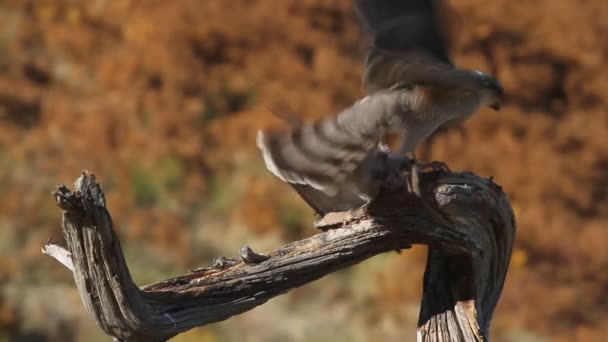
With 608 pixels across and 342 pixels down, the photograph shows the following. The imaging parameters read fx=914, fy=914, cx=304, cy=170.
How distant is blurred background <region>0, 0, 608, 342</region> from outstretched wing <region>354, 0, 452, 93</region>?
4.54m

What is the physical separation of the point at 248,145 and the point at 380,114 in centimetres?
561

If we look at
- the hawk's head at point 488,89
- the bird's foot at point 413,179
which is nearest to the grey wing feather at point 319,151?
the bird's foot at point 413,179

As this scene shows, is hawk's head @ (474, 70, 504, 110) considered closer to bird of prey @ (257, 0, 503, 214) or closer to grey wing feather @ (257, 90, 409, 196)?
bird of prey @ (257, 0, 503, 214)

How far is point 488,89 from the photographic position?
2.94 metres

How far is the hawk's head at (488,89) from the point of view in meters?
2.88

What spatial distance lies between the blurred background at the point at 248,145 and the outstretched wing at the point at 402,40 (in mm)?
4542

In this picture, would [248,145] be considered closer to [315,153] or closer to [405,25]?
[405,25]

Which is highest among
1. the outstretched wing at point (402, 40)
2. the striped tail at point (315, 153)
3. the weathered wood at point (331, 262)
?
the outstretched wing at point (402, 40)

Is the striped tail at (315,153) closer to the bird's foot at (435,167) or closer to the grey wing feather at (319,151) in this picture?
the grey wing feather at (319,151)

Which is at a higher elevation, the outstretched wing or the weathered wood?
the outstretched wing

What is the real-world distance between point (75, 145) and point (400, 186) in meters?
5.74

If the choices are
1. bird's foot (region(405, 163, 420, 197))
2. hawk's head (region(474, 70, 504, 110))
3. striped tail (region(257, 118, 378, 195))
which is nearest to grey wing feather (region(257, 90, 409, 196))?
striped tail (region(257, 118, 378, 195))

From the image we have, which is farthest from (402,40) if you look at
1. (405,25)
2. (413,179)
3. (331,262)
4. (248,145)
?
(248,145)

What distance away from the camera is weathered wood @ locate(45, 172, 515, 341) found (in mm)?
2232
